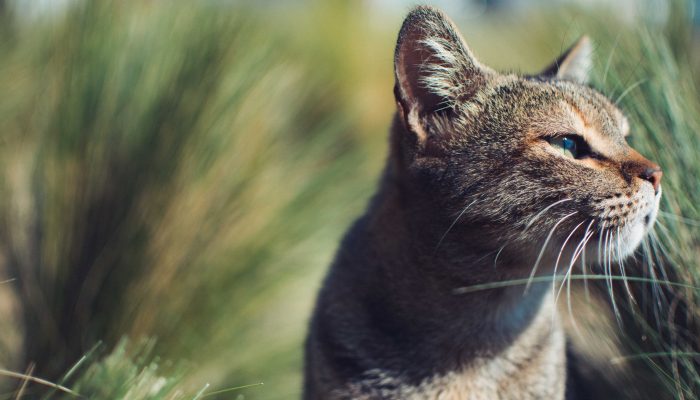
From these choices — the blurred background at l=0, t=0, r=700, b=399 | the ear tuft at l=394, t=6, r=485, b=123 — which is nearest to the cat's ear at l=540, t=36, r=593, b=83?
the blurred background at l=0, t=0, r=700, b=399

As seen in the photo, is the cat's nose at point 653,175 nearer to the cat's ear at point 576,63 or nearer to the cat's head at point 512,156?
the cat's head at point 512,156

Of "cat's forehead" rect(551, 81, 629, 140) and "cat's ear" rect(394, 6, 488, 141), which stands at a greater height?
"cat's ear" rect(394, 6, 488, 141)

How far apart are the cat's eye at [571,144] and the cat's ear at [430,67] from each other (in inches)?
7.6

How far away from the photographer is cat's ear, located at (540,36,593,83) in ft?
5.11

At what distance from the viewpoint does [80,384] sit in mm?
1110

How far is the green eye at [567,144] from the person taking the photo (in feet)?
4.29

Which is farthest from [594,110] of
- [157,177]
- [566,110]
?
[157,177]

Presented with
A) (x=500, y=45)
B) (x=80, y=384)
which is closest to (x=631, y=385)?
(x=80, y=384)

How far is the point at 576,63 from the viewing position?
1.59 m

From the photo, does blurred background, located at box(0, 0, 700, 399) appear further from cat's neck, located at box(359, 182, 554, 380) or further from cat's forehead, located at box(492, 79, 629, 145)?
cat's neck, located at box(359, 182, 554, 380)

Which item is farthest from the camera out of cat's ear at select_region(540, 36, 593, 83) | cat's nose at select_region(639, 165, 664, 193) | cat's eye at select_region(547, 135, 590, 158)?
cat's ear at select_region(540, 36, 593, 83)

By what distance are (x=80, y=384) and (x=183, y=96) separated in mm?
727

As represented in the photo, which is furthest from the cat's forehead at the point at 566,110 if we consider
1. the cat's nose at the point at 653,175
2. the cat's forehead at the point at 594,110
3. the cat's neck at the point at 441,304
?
the cat's neck at the point at 441,304

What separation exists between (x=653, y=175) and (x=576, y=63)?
471 millimetres
